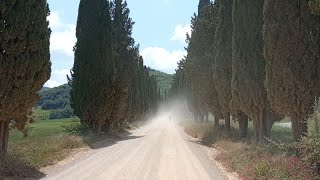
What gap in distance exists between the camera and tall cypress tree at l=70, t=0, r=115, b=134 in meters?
32.9

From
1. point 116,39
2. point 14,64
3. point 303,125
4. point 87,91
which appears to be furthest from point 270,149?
point 116,39

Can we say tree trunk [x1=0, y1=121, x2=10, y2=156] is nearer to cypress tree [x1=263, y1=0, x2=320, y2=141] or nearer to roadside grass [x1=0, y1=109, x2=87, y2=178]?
roadside grass [x1=0, y1=109, x2=87, y2=178]

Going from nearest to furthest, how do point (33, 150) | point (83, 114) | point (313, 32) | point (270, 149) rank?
point (313, 32) < point (270, 149) < point (33, 150) < point (83, 114)

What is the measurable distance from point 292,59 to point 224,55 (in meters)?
12.3

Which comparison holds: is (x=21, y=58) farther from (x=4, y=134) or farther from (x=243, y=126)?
(x=243, y=126)

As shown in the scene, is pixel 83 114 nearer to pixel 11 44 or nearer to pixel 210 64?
pixel 210 64

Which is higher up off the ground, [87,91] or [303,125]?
[87,91]

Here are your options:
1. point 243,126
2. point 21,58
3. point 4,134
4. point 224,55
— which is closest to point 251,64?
point 224,55

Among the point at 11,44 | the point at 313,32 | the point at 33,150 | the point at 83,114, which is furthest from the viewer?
the point at 83,114

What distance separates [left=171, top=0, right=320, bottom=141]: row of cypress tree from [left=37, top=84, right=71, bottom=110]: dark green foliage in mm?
107763

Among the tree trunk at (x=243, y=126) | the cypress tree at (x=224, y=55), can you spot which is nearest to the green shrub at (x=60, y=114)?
the cypress tree at (x=224, y=55)

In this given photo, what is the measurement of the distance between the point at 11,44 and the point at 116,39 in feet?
90.5

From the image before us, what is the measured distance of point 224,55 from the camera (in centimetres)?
A: 2805

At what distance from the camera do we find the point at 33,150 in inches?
749
